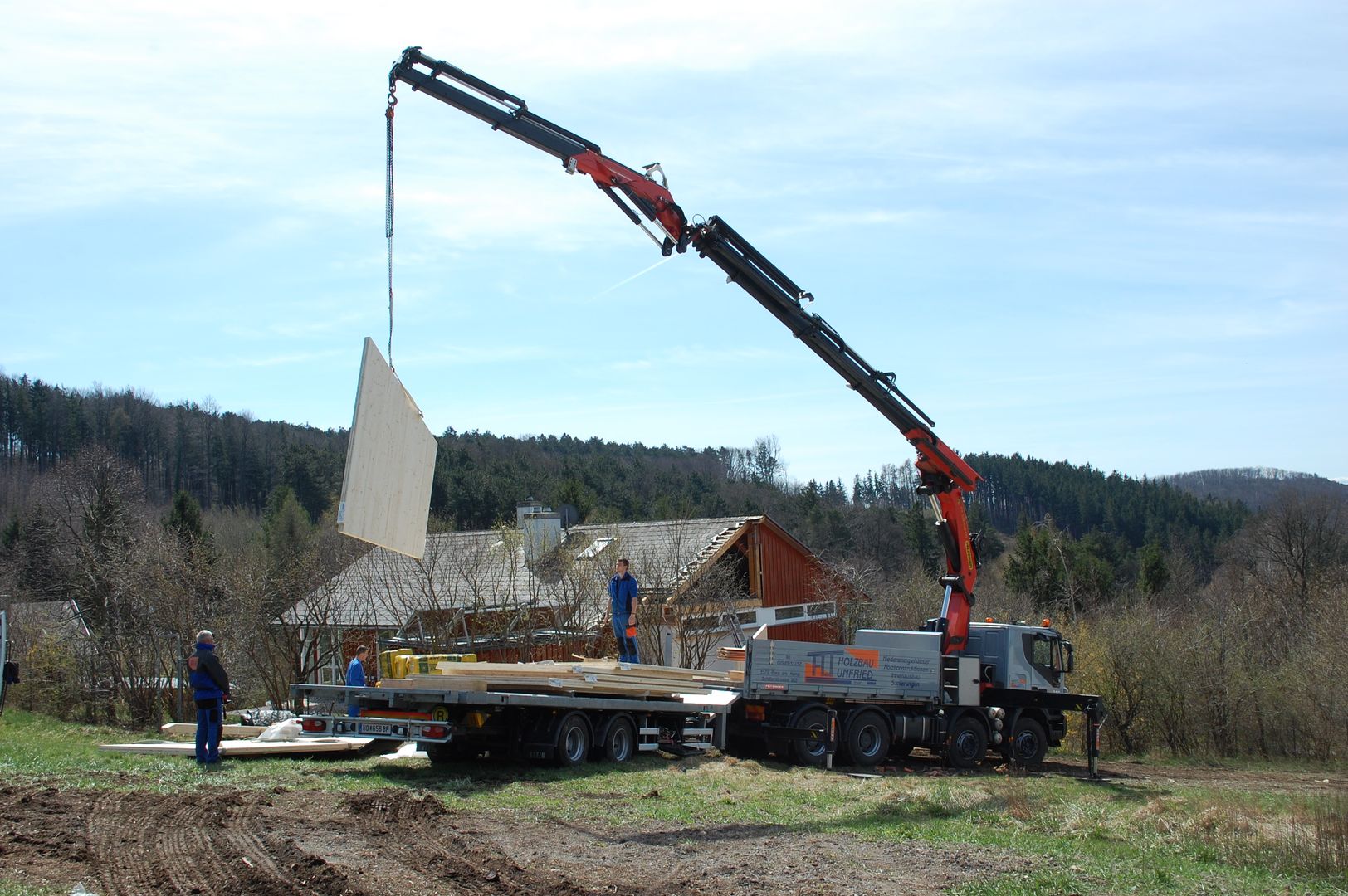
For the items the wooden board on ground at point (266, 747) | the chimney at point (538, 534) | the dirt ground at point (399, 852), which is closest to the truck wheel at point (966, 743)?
the dirt ground at point (399, 852)

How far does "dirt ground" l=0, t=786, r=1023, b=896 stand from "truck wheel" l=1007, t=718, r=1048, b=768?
1009 cm

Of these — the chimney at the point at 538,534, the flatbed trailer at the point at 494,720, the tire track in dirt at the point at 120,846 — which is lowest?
the tire track in dirt at the point at 120,846

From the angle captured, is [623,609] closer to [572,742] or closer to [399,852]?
[572,742]

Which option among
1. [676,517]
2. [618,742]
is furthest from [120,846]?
[676,517]

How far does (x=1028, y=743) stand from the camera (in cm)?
1938

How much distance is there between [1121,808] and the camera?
1214cm

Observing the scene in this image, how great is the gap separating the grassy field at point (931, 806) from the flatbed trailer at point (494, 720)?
316 millimetres

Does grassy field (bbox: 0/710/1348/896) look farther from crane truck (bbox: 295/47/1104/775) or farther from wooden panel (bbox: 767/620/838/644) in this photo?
wooden panel (bbox: 767/620/838/644)

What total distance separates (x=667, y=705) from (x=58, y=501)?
165 ft

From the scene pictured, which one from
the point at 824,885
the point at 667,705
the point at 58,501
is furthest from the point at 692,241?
the point at 58,501

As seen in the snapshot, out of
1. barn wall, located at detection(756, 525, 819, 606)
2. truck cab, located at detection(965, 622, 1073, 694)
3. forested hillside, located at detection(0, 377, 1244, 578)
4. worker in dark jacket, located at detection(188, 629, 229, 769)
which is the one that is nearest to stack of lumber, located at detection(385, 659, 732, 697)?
worker in dark jacket, located at detection(188, 629, 229, 769)

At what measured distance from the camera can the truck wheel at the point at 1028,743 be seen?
62.6 ft

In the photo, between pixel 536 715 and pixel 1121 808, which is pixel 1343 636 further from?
pixel 536 715

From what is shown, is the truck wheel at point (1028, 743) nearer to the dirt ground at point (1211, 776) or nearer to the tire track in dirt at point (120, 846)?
the dirt ground at point (1211, 776)
